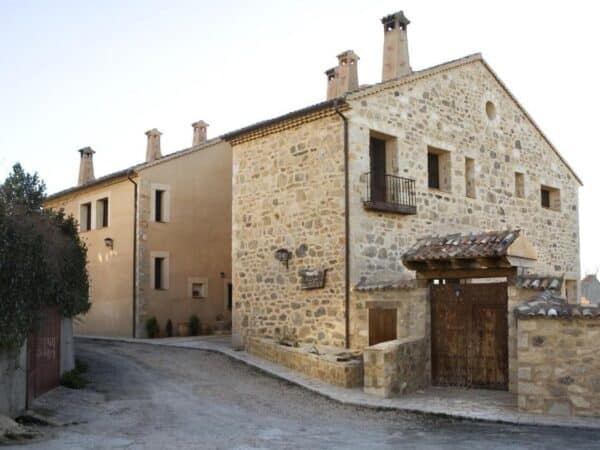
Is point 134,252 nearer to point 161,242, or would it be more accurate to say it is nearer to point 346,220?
point 161,242

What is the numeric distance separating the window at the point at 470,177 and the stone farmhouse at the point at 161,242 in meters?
8.60

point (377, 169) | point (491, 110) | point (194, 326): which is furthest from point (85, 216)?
point (491, 110)

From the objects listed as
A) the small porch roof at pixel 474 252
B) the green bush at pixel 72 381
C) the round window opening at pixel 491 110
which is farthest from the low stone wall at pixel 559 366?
the round window opening at pixel 491 110

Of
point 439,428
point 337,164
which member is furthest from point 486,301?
point 337,164

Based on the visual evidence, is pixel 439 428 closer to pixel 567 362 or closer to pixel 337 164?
pixel 567 362

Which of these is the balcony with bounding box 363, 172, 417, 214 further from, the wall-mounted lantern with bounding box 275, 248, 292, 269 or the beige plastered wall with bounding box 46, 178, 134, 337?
the beige plastered wall with bounding box 46, 178, 134, 337

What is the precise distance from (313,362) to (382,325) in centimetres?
146

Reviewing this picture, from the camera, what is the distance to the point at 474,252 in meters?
10.9

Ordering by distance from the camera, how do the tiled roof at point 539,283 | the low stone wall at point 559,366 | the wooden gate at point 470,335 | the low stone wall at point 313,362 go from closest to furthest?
the low stone wall at point 559,366, the tiled roof at point 539,283, the wooden gate at point 470,335, the low stone wall at point 313,362

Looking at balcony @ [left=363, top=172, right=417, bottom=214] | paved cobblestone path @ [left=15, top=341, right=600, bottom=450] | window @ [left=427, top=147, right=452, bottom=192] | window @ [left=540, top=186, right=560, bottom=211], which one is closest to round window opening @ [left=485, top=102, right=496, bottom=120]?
window @ [left=427, top=147, right=452, bottom=192]

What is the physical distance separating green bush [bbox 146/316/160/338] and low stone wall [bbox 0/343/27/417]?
429 inches

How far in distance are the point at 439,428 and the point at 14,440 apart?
201 inches

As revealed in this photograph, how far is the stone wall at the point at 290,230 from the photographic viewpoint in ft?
45.7

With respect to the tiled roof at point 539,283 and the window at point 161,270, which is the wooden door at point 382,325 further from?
the window at point 161,270
